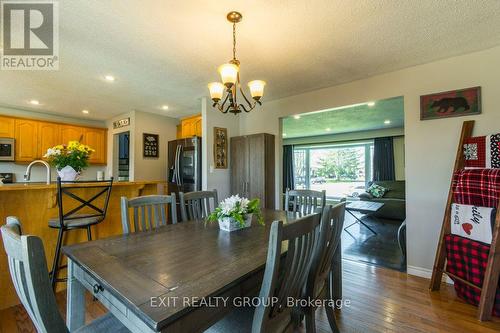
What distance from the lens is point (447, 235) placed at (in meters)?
2.27

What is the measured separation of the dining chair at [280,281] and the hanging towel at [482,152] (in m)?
2.16

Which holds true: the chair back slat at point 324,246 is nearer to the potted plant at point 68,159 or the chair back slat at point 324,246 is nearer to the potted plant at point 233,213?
the potted plant at point 233,213

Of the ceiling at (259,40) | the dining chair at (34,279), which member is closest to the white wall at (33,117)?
the ceiling at (259,40)

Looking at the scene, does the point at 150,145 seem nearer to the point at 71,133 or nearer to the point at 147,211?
the point at 71,133

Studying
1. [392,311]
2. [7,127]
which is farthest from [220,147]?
[7,127]

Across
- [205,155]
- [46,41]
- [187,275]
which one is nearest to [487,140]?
[187,275]

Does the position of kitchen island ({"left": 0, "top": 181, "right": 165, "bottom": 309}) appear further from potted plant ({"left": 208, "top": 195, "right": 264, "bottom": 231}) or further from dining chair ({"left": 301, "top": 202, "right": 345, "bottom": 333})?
dining chair ({"left": 301, "top": 202, "right": 345, "bottom": 333})

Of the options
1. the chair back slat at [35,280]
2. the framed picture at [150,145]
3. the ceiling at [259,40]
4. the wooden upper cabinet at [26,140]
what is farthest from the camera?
the framed picture at [150,145]

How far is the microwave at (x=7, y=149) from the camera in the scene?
163 inches

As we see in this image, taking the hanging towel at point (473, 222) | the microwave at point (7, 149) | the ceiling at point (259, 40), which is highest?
the ceiling at point (259, 40)

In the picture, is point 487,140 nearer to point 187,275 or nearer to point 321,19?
point 321,19

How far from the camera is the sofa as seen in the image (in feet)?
17.0

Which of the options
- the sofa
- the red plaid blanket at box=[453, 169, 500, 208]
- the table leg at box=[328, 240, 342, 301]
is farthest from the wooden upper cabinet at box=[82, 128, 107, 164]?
the sofa

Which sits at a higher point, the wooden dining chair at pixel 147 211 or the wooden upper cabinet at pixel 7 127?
the wooden upper cabinet at pixel 7 127
